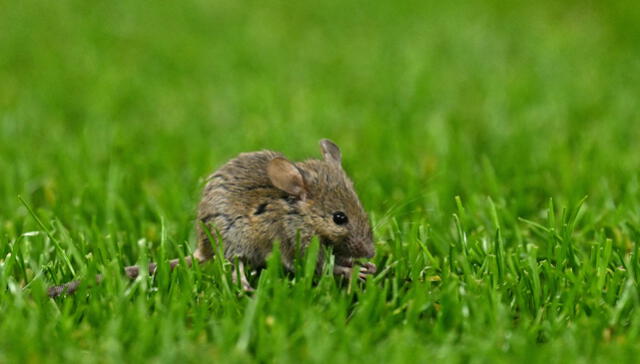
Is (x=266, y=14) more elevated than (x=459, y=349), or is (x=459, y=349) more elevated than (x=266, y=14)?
(x=266, y=14)

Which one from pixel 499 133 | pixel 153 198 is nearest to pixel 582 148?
pixel 499 133

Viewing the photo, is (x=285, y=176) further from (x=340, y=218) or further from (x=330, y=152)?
(x=330, y=152)

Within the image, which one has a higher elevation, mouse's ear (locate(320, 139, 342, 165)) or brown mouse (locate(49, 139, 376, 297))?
mouse's ear (locate(320, 139, 342, 165))

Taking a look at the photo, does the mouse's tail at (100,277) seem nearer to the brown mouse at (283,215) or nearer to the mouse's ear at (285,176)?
the brown mouse at (283,215)

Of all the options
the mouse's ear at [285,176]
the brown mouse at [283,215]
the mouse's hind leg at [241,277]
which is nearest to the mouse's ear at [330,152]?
the brown mouse at [283,215]

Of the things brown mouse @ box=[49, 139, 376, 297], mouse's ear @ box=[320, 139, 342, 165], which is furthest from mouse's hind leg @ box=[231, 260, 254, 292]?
mouse's ear @ box=[320, 139, 342, 165]

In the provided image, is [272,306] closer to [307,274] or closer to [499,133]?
[307,274]

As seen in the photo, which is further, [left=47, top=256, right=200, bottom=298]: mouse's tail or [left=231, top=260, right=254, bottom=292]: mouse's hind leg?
[left=231, top=260, right=254, bottom=292]: mouse's hind leg

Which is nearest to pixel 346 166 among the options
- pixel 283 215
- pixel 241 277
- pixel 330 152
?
pixel 330 152

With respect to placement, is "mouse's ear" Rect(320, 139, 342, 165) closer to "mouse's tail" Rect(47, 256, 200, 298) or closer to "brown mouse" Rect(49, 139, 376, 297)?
"brown mouse" Rect(49, 139, 376, 297)
